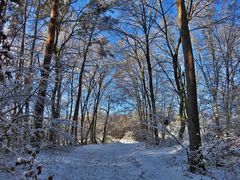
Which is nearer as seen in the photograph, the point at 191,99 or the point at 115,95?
the point at 191,99

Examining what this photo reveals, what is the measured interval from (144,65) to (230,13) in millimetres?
12056

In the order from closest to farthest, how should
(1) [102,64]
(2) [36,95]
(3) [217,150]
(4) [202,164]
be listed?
(2) [36,95] → (3) [217,150] → (4) [202,164] → (1) [102,64]

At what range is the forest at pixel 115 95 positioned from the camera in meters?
5.70

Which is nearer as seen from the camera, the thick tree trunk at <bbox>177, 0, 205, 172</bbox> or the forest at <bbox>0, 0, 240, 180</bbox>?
the forest at <bbox>0, 0, 240, 180</bbox>

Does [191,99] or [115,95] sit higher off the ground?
[115,95]

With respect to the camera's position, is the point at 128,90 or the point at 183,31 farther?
the point at 128,90

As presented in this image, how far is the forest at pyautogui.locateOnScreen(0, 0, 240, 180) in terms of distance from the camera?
18.7 feet

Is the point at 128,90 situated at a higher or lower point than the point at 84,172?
higher

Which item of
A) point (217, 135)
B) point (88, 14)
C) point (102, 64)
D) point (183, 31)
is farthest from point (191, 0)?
point (102, 64)

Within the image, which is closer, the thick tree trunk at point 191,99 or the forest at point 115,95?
the forest at point 115,95

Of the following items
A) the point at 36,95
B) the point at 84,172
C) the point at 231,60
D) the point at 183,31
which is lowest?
the point at 84,172

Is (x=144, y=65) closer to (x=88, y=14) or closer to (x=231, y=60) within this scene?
(x=231, y=60)

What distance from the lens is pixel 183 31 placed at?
33.8 ft

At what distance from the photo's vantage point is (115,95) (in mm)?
36594
